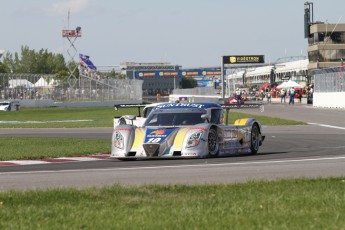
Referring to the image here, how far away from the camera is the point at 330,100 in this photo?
67.6m

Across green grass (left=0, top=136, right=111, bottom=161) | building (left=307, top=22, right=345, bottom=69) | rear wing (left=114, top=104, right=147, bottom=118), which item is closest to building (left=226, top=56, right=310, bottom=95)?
building (left=307, top=22, right=345, bottom=69)

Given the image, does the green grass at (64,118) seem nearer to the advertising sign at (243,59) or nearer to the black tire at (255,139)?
the black tire at (255,139)

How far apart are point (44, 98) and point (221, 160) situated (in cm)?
7345

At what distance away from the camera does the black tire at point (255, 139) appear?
21562 millimetres

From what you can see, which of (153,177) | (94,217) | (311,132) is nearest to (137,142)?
(153,177)

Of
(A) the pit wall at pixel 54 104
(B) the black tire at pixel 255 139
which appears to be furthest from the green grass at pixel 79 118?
(A) the pit wall at pixel 54 104

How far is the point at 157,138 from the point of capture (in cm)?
1936

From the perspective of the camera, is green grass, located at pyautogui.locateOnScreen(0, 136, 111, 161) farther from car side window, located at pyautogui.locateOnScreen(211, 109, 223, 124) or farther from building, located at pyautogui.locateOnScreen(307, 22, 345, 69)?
building, located at pyautogui.locateOnScreen(307, 22, 345, 69)

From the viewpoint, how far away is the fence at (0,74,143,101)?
84.8m

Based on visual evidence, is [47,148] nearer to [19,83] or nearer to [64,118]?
[64,118]

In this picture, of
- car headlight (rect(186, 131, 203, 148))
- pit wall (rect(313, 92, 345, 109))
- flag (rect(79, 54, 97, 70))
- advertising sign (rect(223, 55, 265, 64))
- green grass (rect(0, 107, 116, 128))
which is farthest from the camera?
flag (rect(79, 54, 97, 70))

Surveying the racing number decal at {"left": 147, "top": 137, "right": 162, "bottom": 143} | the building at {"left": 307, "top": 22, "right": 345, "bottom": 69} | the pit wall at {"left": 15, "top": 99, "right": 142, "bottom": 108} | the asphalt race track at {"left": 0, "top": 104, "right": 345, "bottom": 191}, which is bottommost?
the pit wall at {"left": 15, "top": 99, "right": 142, "bottom": 108}

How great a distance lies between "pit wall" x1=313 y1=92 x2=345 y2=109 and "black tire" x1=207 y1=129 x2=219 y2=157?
4444 centimetres

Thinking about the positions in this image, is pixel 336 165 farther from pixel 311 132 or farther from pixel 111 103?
pixel 111 103
